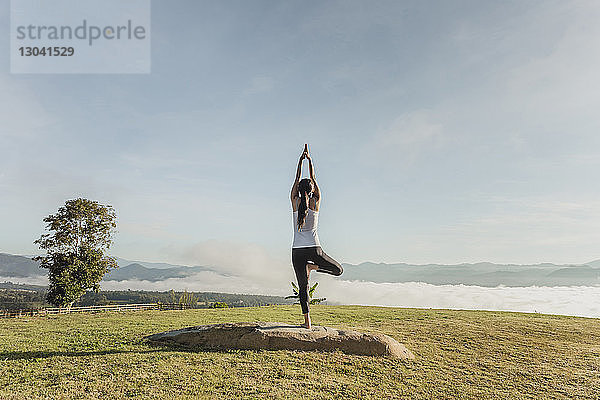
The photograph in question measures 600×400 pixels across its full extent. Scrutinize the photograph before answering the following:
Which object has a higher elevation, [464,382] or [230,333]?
[230,333]

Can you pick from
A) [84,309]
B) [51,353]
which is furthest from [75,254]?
[51,353]

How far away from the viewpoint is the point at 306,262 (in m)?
10.5

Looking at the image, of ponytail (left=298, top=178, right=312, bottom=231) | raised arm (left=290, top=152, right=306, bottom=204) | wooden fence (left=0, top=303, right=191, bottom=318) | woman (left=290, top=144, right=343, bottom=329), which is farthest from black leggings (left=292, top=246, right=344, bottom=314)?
wooden fence (left=0, top=303, right=191, bottom=318)

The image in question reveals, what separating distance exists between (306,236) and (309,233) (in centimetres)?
11

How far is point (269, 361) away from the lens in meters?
9.00

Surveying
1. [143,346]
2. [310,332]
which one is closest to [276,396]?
[310,332]

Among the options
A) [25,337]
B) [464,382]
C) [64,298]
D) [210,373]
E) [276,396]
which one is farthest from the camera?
[64,298]

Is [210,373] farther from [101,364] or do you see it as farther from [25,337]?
[25,337]

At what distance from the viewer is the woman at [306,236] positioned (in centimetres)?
1031

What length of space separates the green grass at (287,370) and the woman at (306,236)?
2.06 metres

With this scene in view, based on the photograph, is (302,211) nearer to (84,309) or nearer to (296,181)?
(296,181)

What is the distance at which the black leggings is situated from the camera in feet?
33.8

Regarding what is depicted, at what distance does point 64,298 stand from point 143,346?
19.1m

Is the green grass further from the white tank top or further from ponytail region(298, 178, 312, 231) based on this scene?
ponytail region(298, 178, 312, 231)
